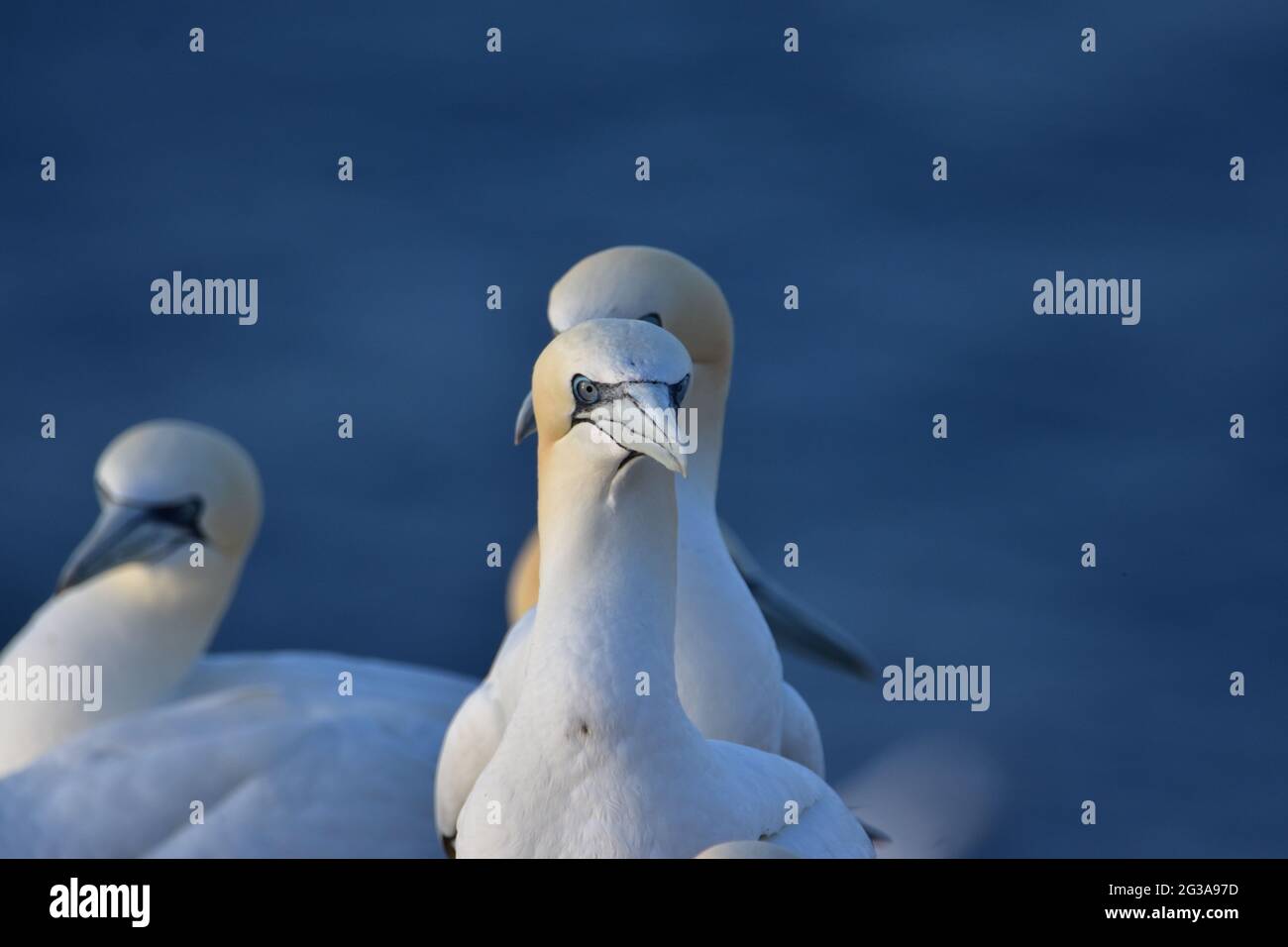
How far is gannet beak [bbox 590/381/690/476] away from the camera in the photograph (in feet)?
15.2

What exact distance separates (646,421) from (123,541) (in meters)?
4.66

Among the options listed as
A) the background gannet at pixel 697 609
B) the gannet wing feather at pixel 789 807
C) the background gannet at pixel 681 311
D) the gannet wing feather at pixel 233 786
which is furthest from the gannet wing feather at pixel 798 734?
the gannet wing feather at pixel 233 786

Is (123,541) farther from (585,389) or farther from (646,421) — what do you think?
(646,421)

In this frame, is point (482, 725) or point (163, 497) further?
point (163, 497)

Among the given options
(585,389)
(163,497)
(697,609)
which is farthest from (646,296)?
(163,497)

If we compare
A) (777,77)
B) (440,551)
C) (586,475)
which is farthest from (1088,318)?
(586,475)

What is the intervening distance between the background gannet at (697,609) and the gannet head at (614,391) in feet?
2.53

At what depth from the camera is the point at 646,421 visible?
15.4ft

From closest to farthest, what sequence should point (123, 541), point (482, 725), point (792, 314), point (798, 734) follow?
point (482, 725) → point (798, 734) → point (123, 541) → point (792, 314)

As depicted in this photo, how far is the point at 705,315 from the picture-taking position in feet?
21.4

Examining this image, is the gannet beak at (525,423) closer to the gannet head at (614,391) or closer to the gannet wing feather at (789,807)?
the gannet head at (614,391)

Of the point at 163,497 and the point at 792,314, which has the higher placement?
the point at 792,314

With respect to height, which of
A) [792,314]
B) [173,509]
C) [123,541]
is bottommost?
[123,541]

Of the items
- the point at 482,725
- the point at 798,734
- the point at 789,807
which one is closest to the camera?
the point at 789,807
